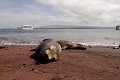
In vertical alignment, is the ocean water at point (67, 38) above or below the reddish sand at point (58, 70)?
below

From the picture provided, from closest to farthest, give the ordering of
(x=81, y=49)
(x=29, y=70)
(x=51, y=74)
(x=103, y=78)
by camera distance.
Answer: (x=103, y=78), (x=51, y=74), (x=29, y=70), (x=81, y=49)

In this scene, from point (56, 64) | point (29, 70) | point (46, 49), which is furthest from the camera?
point (46, 49)

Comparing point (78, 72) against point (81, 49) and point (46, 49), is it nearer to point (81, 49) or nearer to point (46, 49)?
point (46, 49)

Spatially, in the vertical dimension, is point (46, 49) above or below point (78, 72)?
above

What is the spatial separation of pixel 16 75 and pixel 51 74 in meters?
1.20

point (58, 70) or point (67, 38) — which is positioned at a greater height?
point (58, 70)

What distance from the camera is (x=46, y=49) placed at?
10.2 meters

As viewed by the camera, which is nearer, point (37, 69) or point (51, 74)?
point (51, 74)

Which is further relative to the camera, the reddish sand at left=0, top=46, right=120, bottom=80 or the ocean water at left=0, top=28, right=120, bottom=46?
the ocean water at left=0, top=28, right=120, bottom=46

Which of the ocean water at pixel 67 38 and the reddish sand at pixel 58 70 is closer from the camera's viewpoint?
the reddish sand at pixel 58 70

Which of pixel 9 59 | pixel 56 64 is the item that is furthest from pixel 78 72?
pixel 9 59

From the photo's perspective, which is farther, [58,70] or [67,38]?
[67,38]

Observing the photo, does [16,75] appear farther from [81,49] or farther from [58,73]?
[81,49]

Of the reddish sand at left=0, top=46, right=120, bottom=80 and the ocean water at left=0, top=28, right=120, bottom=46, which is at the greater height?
the reddish sand at left=0, top=46, right=120, bottom=80
